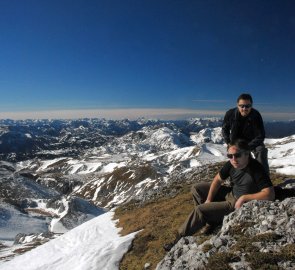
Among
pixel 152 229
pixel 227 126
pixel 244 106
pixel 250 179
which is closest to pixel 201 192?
pixel 250 179

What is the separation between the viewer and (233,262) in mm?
10055

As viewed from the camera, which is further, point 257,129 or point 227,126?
point 227,126

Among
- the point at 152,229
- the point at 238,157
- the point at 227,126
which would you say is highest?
the point at 227,126

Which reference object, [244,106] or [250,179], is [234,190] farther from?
[244,106]

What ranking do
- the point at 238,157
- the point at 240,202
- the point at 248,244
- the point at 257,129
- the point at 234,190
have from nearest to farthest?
the point at 248,244
the point at 238,157
the point at 240,202
the point at 234,190
the point at 257,129

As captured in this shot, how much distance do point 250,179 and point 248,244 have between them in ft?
10.0

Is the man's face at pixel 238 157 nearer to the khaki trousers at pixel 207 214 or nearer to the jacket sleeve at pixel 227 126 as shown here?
the khaki trousers at pixel 207 214

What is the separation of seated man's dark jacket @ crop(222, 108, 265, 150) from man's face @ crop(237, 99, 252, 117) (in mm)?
423

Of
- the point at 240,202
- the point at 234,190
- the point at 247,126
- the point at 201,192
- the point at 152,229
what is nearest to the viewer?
the point at 240,202

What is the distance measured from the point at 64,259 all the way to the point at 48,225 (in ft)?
443

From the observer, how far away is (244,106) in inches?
616

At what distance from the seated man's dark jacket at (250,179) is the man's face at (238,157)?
0.81 ft

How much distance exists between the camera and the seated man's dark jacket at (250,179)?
42.1 feet

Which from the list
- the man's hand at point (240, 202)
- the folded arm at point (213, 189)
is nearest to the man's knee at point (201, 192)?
the folded arm at point (213, 189)
